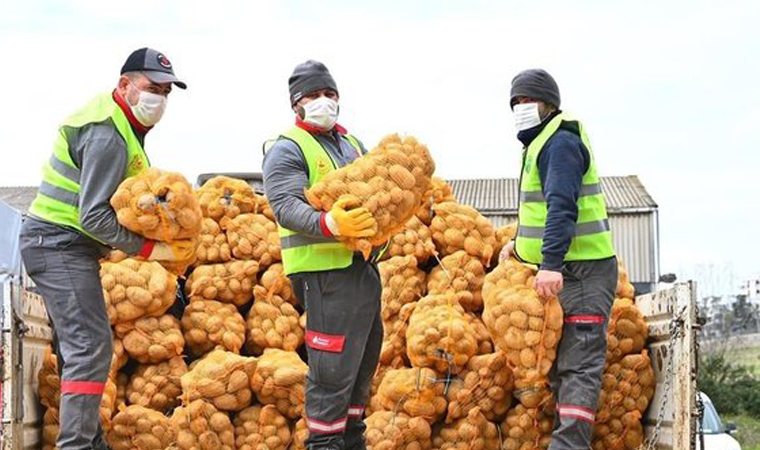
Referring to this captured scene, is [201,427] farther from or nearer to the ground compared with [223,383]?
nearer to the ground

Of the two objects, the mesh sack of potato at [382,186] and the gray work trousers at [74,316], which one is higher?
the mesh sack of potato at [382,186]

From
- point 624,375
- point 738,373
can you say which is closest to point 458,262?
point 624,375

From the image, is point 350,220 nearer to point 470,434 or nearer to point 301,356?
point 470,434

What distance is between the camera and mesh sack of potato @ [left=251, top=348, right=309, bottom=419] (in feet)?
16.0

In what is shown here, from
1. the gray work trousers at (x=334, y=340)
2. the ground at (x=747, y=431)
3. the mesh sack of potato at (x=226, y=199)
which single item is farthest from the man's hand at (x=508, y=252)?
the ground at (x=747, y=431)

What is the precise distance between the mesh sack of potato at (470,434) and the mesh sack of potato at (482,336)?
0.34 meters

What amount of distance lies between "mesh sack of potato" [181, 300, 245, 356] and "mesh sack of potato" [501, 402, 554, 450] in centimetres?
144

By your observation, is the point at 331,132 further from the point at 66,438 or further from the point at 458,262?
the point at 66,438

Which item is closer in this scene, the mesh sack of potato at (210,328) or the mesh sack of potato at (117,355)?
the mesh sack of potato at (117,355)

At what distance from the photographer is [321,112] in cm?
441

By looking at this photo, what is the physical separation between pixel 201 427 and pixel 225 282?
90 cm

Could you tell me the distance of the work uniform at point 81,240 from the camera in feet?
13.6

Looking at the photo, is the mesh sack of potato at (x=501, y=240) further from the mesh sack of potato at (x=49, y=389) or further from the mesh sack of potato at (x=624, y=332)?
the mesh sack of potato at (x=49, y=389)

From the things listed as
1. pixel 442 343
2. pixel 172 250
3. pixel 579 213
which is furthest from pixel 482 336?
pixel 172 250
